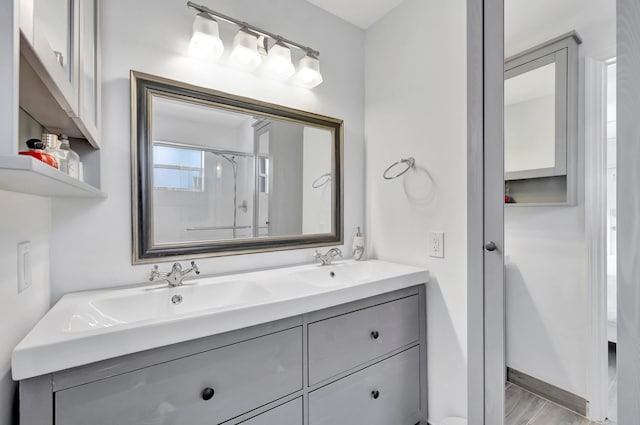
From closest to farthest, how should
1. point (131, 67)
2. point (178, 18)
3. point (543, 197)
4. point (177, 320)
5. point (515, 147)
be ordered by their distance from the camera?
point (177, 320), point (543, 197), point (515, 147), point (131, 67), point (178, 18)

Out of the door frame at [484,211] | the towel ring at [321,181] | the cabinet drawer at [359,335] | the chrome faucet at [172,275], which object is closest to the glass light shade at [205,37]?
the towel ring at [321,181]

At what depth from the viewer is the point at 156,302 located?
1178 mm

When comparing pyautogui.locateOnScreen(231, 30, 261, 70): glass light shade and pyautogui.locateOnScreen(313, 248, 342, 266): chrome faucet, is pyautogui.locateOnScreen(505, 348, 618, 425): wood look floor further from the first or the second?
pyautogui.locateOnScreen(231, 30, 261, 70): glass light shade

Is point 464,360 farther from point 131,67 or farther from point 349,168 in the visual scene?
point 131,67

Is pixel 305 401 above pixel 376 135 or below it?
below

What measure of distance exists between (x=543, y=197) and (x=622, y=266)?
274 mm

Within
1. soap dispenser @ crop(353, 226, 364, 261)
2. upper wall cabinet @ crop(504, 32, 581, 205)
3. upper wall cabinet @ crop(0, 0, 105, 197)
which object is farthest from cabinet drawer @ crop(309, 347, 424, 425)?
upper wall cabinet @ crop(0, 0, 105, 197)

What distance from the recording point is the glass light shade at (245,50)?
1.45 m

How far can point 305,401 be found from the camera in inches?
44.4

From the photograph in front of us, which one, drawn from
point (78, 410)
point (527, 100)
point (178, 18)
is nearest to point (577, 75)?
point (527, 100)

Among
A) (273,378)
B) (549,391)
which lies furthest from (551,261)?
(273,378)

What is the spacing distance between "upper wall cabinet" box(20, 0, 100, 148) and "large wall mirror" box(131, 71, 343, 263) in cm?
25

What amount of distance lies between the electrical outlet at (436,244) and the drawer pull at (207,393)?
118 cm

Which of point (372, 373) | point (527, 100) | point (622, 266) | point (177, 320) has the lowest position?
point (372, 373)
